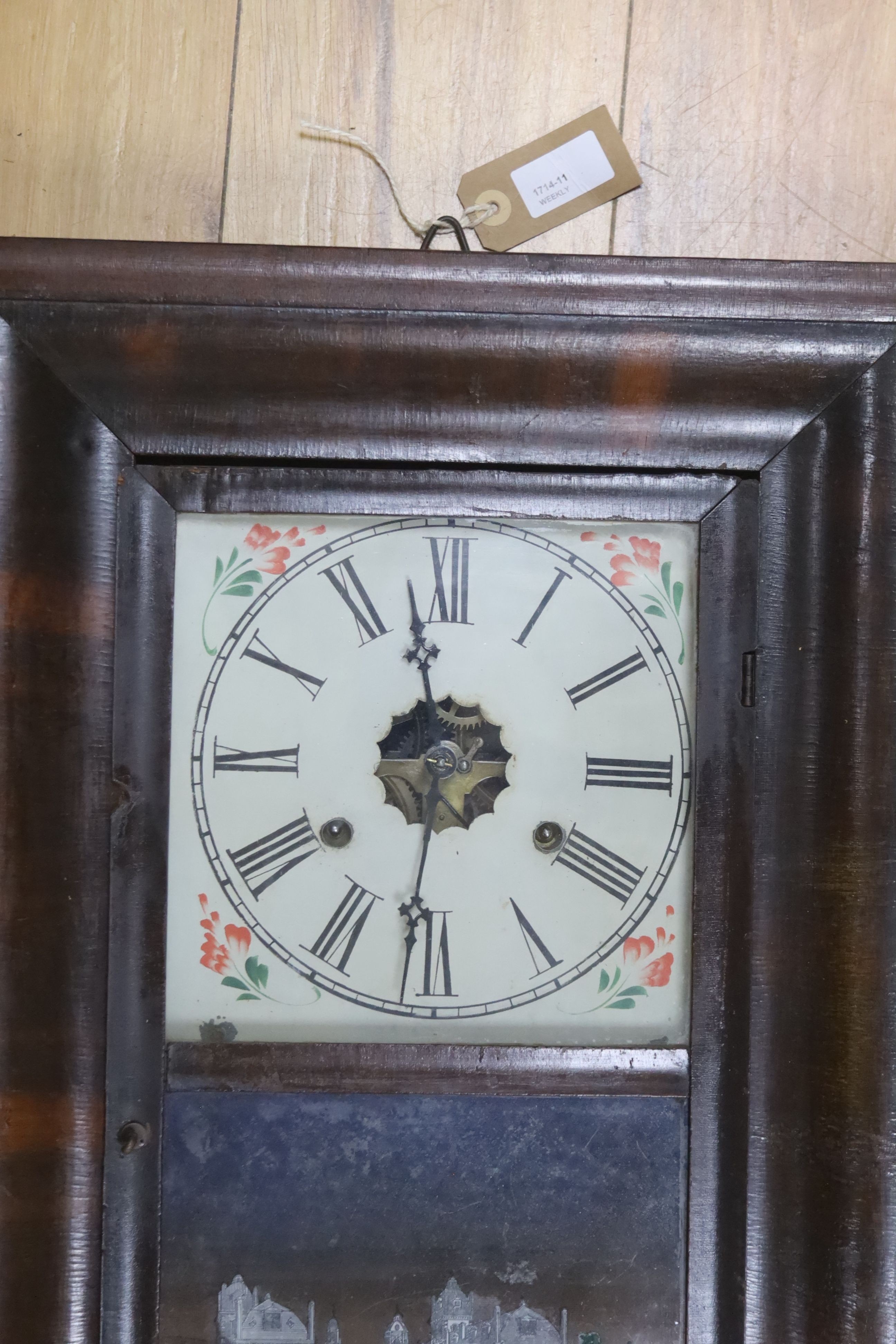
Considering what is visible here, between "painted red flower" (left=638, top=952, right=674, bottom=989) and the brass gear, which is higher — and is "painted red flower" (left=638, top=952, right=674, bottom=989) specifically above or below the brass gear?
below

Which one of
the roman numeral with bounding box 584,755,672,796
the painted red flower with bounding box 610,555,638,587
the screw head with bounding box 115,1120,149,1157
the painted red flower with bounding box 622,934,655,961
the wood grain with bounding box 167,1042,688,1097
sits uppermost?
the painted red flower with bounding box 610,555,638,587

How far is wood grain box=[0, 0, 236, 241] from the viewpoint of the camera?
2.77 feet

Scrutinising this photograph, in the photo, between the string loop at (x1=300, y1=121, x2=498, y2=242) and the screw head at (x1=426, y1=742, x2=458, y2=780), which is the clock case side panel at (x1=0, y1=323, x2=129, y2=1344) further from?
the string loop at (x1=300, y1=121, x2=498, y2=242)

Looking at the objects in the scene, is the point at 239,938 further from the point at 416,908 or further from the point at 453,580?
the point at 453,580

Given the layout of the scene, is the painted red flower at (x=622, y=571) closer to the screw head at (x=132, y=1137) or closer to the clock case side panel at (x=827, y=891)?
the clock case side panel at (x=827, y=891)

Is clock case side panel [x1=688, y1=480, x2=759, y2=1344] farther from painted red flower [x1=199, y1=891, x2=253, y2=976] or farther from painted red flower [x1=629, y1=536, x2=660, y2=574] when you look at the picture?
painted red flower [x1=199, y1=891, x2=253, y2=976]

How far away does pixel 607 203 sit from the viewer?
2.80ft

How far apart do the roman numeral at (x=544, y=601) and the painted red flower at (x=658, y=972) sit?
0.24 meters

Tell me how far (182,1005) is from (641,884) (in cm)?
33

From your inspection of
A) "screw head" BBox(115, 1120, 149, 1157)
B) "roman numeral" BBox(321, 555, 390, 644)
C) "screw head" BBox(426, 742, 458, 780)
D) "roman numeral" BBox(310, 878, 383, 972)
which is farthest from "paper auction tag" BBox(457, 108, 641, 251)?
"screw head" BBox(115, 1120, 149, 1157)

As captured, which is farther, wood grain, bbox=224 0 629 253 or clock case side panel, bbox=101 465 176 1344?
wood grain, bbox=224 0 629 253

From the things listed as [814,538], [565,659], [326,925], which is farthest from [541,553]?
[326,925]

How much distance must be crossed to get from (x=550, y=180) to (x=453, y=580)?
376 mm

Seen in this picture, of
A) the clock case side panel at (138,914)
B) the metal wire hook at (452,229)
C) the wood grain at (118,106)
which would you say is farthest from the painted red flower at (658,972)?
the wood grain at (118,106)
